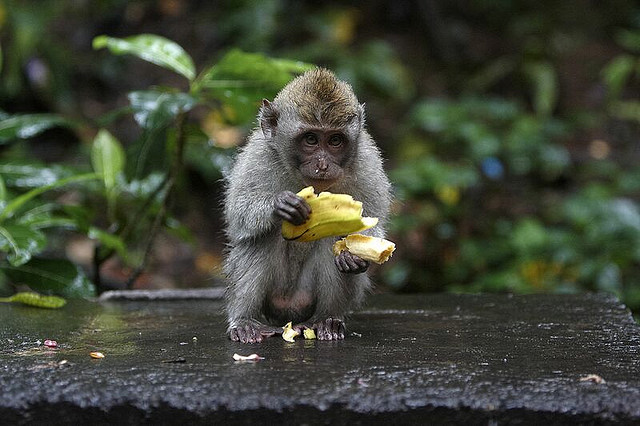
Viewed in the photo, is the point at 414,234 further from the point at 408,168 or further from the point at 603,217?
the point at 603,217

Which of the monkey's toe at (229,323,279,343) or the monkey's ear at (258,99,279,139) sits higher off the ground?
the monkey's ear at (258,99,279,139)

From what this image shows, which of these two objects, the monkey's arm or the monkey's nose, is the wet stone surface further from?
the monkey's nose

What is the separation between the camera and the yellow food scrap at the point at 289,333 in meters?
4.92

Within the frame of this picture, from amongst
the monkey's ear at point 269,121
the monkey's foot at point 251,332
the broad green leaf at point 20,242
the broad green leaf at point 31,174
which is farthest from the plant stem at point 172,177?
the monkey's foot at point 251,332

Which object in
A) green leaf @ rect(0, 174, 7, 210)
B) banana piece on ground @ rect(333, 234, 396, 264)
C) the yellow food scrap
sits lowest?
the yellow food scrap

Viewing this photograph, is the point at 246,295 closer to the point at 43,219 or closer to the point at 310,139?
the point at 310,139

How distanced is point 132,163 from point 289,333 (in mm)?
2376

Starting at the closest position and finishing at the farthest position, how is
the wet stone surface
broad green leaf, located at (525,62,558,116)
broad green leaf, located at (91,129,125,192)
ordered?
the wet stone surface, broad green leaf, located at (91,129,125,192), broad green leaf, located at (525,62,558,116)

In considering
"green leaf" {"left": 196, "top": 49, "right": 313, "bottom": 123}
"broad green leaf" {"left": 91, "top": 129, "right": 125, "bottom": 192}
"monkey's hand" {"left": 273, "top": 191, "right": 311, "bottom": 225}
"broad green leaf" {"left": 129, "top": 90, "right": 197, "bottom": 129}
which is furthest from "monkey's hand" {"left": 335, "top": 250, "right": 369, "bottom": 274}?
"broad green leaf" {"left": 91, "top": 129, "right": 125, "bottom": 192}

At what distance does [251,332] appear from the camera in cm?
494

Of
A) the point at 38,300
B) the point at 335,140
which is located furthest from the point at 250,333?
the point at 38,300

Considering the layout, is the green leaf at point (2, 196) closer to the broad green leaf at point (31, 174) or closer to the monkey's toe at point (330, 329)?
the broad green leaf at point (31, 174)

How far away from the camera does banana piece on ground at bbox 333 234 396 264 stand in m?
4.86

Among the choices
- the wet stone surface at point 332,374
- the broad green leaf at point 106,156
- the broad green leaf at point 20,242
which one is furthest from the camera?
the broad green leaf at point 106,156
